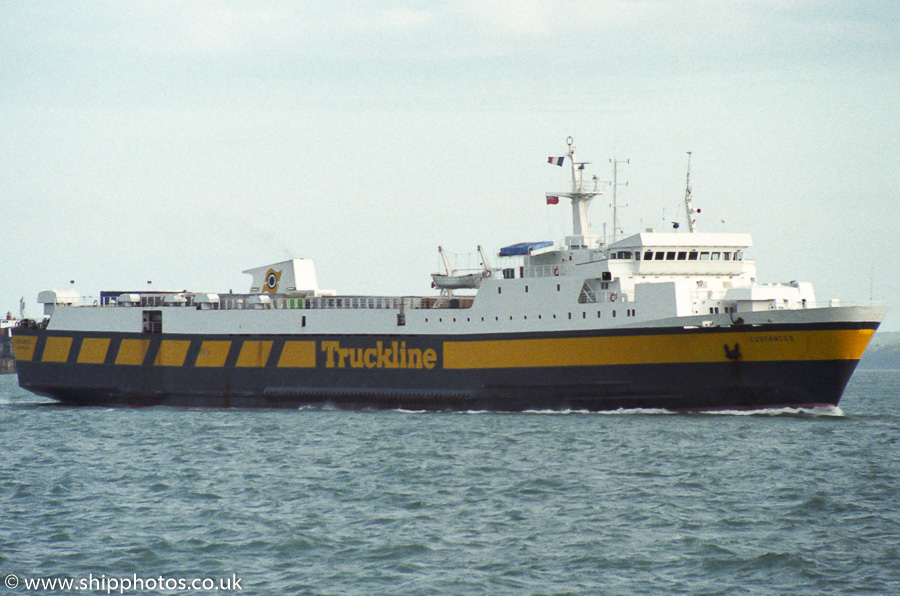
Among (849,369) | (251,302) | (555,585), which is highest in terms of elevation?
(251,302)

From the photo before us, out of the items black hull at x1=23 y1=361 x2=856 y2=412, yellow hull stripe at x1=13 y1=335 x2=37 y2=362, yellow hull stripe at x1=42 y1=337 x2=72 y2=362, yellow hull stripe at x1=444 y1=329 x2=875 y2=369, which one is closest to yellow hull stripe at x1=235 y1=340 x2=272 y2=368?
black hull at x1=23 y1=361 x2=856 y2=412

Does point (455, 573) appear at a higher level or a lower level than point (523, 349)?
lower

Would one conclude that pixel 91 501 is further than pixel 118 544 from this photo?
Yes

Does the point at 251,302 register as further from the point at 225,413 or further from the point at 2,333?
the point at 2,333

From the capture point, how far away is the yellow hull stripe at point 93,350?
42.6 meters

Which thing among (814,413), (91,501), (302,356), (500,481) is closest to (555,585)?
(500,481)

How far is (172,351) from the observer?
4156cm

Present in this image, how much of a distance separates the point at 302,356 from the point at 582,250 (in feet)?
37.7

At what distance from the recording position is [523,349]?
3500cm

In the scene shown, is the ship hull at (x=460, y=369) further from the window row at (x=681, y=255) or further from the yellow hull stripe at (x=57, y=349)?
the window row at (x=681, y=255)

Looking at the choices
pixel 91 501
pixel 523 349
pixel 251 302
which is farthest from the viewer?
pixel 251 302

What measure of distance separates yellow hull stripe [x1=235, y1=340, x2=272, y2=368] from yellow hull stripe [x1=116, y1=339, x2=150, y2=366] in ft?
15.1

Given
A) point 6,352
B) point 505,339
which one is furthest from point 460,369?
point 6,352

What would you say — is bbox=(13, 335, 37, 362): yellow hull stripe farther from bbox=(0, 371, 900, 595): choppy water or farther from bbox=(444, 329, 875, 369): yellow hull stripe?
bbox=(444, 329, 875, 369): yellow hull stripe
